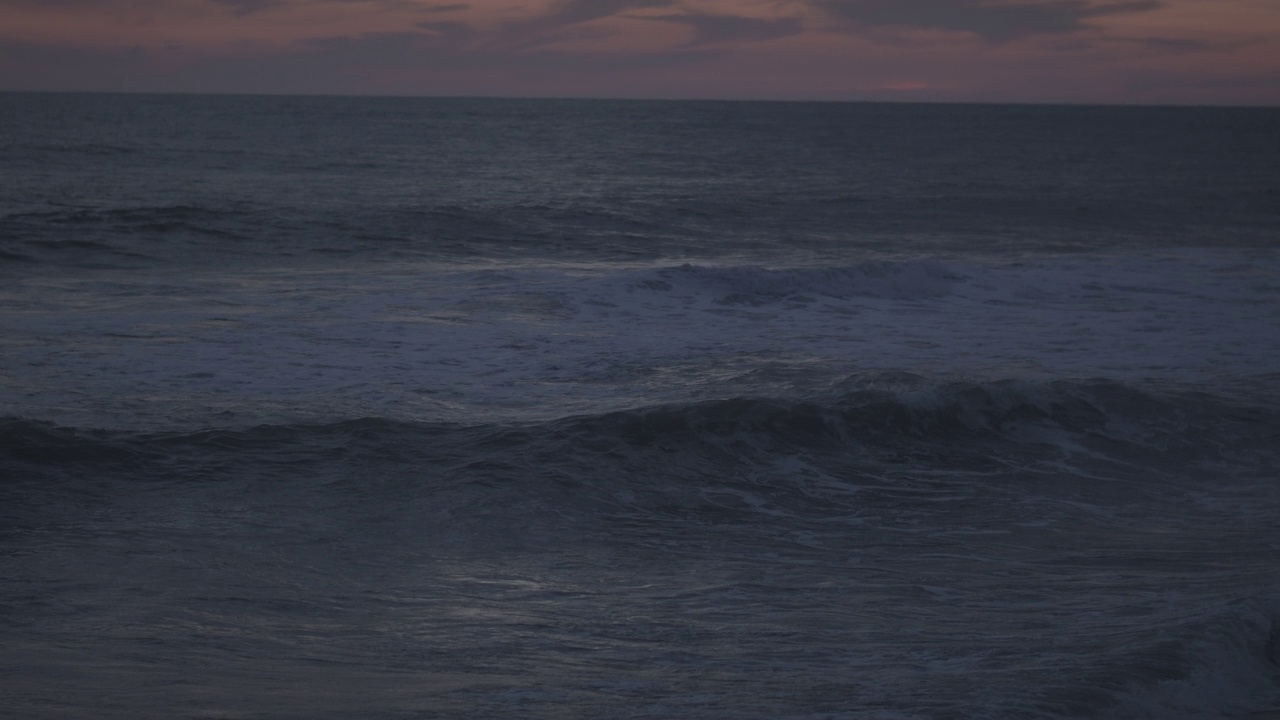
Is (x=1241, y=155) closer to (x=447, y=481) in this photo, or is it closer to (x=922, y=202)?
(x=922, y=202)

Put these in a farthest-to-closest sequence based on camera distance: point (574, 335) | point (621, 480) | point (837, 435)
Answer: point (574, 335) < point (837, 435) < point (621, 480)

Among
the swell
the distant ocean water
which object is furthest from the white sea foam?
the swell

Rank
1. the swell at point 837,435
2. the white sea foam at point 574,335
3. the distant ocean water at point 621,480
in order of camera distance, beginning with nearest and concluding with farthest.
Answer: the distant ocean water at point 621,480 < the swell at point 837,435 < the white sea foam at point 574,335

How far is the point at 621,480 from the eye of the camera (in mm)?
8078

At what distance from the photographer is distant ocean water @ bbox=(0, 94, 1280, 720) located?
4.82 meters

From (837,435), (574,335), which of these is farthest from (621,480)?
(574,335)

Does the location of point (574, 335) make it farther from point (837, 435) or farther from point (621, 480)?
point (621, 480)

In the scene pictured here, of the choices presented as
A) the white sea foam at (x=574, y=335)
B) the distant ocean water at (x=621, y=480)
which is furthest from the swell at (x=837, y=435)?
the white sea foam at (x=574, y=335)

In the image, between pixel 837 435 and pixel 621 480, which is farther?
pixel 837 435

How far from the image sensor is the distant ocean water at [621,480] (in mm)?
4816

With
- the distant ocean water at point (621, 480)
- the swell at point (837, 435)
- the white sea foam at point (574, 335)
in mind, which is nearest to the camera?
the distant ocean water at point (621, 480)

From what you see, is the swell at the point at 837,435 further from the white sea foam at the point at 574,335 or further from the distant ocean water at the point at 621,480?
the white sea foam at the point at 574,335

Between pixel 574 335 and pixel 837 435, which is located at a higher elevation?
pixel 574 335

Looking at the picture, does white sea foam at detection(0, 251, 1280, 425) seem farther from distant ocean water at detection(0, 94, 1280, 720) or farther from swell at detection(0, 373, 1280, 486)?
swell at detection(0, 373, 1280, 486)
